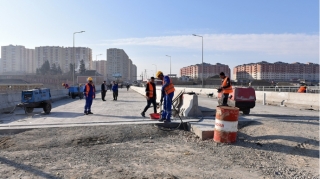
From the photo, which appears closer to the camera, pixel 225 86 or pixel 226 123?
pixel 226 123

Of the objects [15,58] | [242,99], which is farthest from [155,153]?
[15,58]

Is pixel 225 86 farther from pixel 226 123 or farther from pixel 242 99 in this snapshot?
pixel 226 123

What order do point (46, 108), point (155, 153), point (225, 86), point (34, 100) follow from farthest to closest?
point (46, 108) < point (34, 100) < point (225, 86) < point (155, 153)

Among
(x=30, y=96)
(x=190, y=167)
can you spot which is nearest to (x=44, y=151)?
(x=190, y=167)

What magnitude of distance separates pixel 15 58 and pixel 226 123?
181m

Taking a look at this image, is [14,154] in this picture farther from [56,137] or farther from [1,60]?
[1,60]

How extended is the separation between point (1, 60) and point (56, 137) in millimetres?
184195

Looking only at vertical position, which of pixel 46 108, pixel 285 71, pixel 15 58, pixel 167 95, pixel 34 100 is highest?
pixel 15 58

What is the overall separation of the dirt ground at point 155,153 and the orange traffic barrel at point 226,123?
0.22 meters

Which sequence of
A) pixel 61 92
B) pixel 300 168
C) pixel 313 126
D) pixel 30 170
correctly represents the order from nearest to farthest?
1. pixel 30 170
2. pixel 300 168
3. pixel 313 126
4. pixel 61 92

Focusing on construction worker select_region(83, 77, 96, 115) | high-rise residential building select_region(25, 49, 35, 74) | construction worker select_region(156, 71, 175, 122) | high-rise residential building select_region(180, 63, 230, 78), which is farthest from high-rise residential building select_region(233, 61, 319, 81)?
high-rise residential building select_region(25, 49, 35, 74)

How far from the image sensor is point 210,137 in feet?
24.6

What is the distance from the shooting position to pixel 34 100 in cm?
1282

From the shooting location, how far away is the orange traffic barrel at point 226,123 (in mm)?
6820
